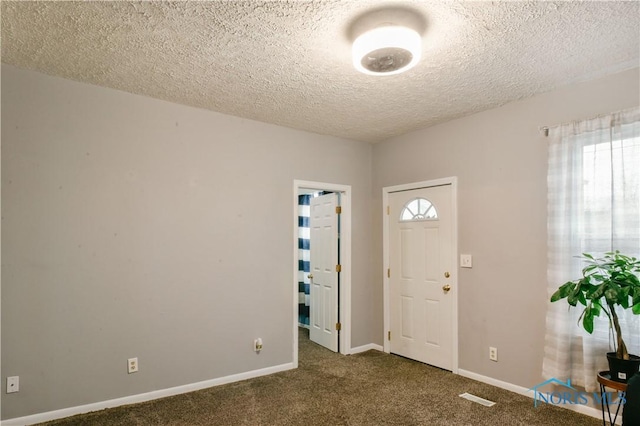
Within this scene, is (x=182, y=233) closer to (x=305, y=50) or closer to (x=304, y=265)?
(x=305, y=50)

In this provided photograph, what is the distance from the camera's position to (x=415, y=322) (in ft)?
14.2

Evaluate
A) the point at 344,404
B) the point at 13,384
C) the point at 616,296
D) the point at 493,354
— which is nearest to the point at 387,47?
the point at 616,296

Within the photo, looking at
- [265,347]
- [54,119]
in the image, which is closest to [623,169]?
[265,347]

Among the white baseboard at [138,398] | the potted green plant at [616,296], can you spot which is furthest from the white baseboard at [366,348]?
the potted green plant at [616,296]

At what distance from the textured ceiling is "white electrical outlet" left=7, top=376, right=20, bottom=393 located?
2.25 metres

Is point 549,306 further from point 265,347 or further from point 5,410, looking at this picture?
point 5,410

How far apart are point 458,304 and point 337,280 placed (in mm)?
1445

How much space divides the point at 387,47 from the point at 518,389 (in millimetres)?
3072

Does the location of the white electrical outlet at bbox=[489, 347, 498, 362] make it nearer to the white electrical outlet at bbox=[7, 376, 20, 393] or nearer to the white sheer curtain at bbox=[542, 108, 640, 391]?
the white sheer curtain at bbox=[542, 108, 640, 391]

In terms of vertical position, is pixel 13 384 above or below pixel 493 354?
above

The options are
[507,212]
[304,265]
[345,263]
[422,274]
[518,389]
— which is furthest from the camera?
[304,265]

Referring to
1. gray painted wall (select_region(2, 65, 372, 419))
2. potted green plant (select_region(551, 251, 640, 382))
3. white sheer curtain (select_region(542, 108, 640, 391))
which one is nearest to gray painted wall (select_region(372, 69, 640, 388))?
white sheer curtain (select_region(542, 108, 640, 391))

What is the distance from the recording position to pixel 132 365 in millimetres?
3207

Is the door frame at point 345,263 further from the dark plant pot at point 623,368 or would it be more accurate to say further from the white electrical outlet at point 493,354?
the dark plant pot at point 623,368
